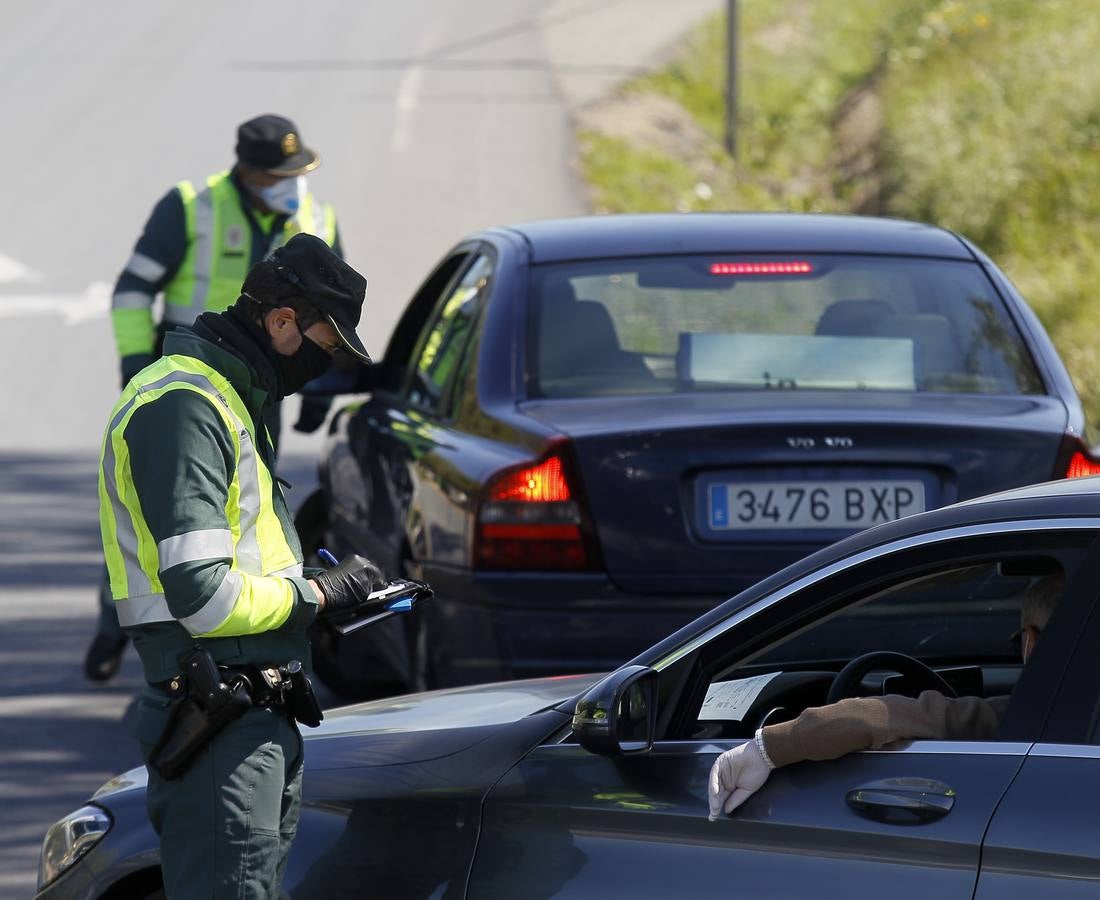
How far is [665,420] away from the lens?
520 centimetres

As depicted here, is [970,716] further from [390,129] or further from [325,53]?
[325,53]

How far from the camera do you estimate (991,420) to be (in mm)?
5254

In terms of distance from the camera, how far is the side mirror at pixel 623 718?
3.24 metres

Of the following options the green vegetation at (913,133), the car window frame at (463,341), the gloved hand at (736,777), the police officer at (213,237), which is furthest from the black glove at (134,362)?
the green vegetation at (913,133)

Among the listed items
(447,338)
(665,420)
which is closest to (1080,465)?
(665,420)

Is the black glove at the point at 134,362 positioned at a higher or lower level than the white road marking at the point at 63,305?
higher

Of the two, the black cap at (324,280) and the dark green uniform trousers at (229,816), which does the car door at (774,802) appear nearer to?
the dark green uniform trousers at (229,816)

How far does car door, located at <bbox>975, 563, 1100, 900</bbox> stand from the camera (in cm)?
272

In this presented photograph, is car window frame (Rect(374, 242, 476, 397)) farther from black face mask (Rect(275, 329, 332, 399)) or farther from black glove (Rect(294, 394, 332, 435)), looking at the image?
black face mask (Rect(275, 329, 332, 399))

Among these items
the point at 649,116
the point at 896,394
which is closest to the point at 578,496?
the point at 896,394

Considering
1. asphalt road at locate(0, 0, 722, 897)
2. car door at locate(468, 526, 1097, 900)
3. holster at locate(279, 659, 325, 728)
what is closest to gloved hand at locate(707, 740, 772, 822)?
car door at locate(468, 526, 1097, 900)

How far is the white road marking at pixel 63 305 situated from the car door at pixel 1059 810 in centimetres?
1448

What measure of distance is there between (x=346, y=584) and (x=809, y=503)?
191 centimetres

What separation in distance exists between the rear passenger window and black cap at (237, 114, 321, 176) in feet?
2.50
